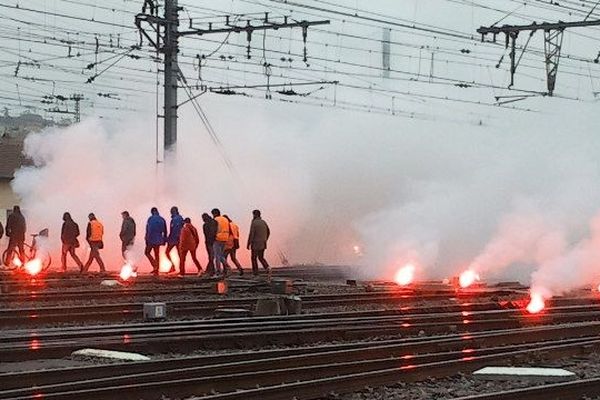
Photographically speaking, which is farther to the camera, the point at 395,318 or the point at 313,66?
the point at 313,66

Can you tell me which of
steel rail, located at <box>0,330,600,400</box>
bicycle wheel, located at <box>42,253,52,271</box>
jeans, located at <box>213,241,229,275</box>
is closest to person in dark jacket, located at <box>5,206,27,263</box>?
bicycle wheel, located at <box>42,253,52,271</box>

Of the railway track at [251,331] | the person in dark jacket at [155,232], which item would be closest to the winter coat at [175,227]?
the person in dark jacket at [155,232]

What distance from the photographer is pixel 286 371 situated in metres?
10.0

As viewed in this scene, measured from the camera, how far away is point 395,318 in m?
15.9

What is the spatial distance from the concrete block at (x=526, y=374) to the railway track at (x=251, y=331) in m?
3.25

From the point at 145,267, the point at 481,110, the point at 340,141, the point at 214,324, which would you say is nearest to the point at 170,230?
the point at 145,267

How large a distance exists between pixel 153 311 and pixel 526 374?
6.26 metres

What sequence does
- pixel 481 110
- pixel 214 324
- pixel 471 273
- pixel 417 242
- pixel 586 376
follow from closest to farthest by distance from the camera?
pixel 586 376, pixel 214 324, pixel 471 273, pixel 417 242, pixel 481 110

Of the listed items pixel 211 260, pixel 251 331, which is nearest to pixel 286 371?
pixel 251 331

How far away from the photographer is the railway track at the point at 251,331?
473 inches

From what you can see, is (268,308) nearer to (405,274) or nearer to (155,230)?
(155,230)

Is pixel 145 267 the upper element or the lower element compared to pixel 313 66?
lower

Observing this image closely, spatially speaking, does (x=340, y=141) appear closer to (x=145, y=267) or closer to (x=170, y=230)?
(x=145, y=267)

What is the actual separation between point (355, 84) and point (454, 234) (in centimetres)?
1056
